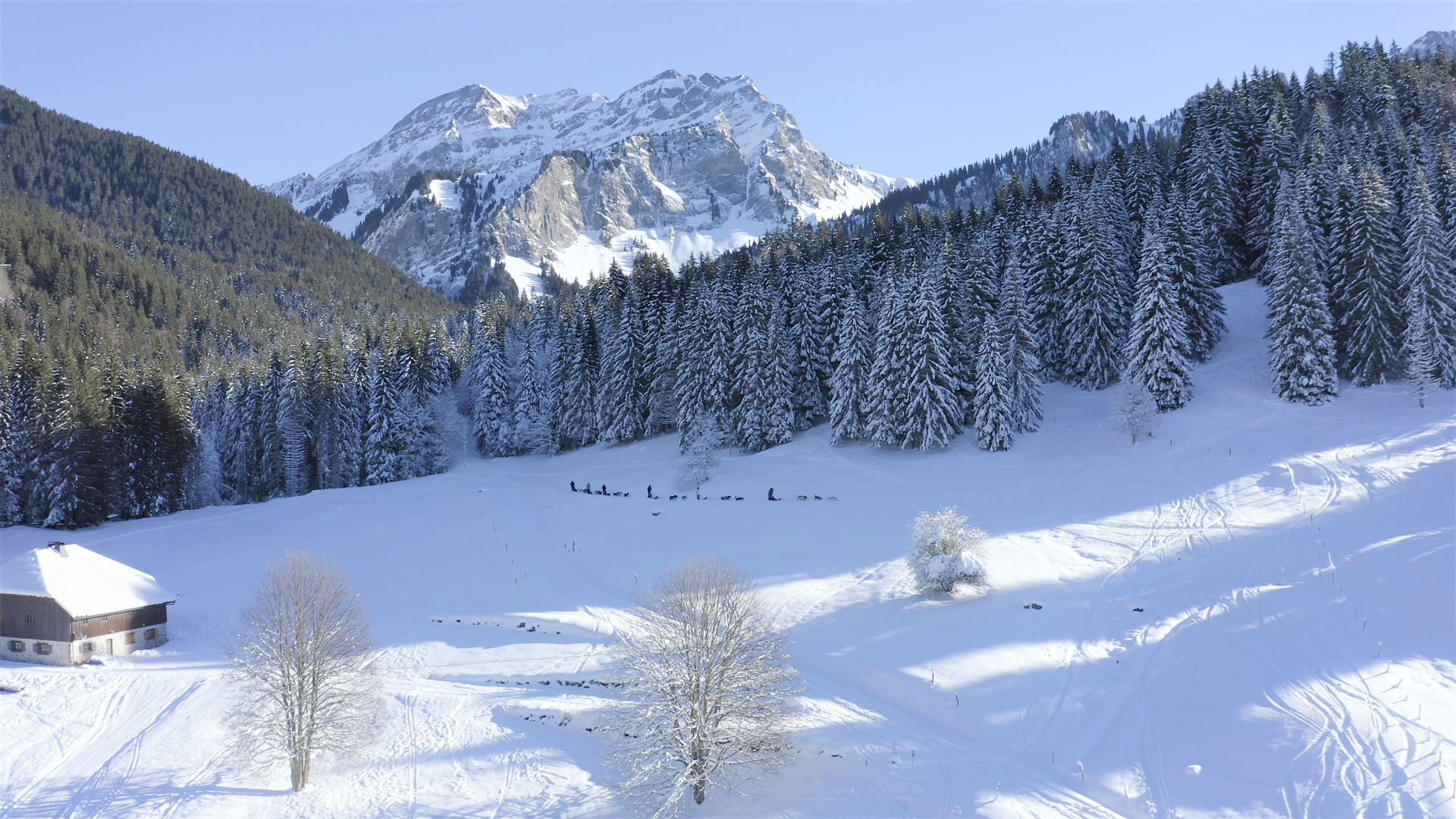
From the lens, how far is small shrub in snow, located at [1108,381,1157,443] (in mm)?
41438

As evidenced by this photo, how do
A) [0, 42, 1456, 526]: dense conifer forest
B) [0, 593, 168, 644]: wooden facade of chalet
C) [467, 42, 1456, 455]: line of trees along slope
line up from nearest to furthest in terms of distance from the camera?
[0, 593, 168, 644]: wooden facade of chalet < [467, 42, 1456, 455]: line of trees along slope < [0, 42, 1456, 526]: dense conifer forest

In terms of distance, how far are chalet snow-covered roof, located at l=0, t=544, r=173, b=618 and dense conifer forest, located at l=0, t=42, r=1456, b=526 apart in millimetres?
22588

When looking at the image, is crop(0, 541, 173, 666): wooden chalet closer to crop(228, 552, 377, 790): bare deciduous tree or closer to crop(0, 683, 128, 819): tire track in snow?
crop(0, 683, 128, 819): tire track in snow

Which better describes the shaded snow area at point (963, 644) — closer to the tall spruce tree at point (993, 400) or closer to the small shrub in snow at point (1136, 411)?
the small shrub in snow at point (1136, 411)

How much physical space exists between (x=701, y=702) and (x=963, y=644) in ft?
32.6

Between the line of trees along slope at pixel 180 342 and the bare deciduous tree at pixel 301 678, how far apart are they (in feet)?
134

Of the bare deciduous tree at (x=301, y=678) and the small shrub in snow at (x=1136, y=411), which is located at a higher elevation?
the small shrub in snow at (x=1136, y=411)

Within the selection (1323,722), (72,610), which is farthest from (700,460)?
(1323,722)

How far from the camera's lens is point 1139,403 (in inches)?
1638

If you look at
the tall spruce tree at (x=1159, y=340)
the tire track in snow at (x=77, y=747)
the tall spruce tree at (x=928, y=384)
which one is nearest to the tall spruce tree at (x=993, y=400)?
the tall spruce tree at (x=928, y=384)

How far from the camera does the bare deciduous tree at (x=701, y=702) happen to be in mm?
18156

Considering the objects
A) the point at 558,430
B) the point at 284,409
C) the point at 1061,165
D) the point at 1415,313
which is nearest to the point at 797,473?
the point at 558,430

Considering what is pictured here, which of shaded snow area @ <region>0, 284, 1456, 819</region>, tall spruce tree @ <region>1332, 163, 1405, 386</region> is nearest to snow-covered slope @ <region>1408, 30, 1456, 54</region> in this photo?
tall spruce tree @ <region>1332, 163, 1405, 386</region>

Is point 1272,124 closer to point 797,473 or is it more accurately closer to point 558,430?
point 797,473
